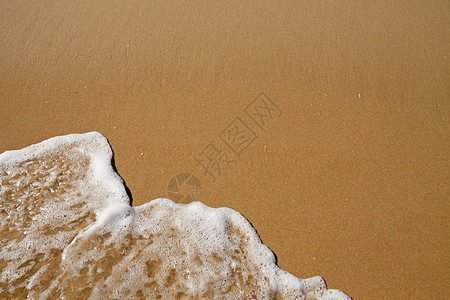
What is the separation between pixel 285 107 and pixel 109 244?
153 centimetres

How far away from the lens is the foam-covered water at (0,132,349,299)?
1.64m

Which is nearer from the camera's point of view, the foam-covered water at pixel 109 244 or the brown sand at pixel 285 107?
the foam-covered water at pixel 109 244

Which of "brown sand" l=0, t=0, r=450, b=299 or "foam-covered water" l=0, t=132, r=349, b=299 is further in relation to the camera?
"brown sand" l=0, t=0, r=450, b=299

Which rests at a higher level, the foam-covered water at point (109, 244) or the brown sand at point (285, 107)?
the brown sand at point (285, 107)

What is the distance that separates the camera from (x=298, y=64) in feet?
8.29

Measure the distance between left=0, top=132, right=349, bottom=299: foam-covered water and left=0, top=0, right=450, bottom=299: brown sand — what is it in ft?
0.40

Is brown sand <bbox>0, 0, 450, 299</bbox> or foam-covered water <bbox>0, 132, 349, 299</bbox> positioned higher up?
brown sand <bbox>0, 0, 450, 299</bbox>

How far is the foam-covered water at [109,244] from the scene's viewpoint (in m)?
1.64

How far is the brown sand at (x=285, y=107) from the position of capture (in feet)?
5.95

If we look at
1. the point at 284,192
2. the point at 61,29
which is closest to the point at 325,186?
the point at 284,192

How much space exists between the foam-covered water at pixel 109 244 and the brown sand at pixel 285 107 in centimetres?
12

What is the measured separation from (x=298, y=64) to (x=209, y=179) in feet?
4.13

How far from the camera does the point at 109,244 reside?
5.85 feet

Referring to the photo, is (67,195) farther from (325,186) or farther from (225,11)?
(225,11)
